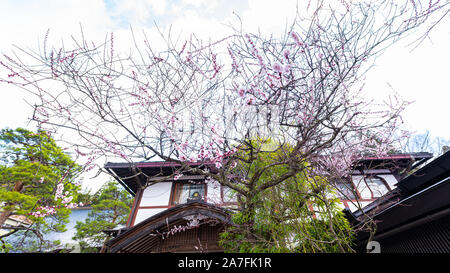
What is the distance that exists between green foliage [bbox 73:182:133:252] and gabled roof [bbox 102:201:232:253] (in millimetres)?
5659

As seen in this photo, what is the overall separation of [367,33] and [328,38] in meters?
0.44

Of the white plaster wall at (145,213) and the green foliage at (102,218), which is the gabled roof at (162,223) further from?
the green foliage at (102,218)

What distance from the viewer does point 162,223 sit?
499cm

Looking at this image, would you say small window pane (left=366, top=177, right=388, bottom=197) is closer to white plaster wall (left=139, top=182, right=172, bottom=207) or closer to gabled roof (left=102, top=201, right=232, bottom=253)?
gabled roof (left=102, top=201, right=232, bottom=253)

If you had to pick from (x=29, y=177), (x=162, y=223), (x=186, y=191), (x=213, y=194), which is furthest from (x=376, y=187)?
(x=29, y=177)

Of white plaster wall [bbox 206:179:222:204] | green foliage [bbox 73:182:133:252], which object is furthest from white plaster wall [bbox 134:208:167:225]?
green foliage [bbox 73:182:133:252]

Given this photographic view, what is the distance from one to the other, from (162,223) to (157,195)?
293cm

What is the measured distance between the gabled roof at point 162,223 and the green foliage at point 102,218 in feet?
18.6

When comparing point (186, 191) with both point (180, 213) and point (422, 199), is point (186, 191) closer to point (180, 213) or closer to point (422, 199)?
point (180, 213)

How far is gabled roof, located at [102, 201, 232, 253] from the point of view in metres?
4.75

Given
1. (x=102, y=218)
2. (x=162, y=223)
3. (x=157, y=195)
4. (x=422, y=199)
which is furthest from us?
(x=102, y=218)

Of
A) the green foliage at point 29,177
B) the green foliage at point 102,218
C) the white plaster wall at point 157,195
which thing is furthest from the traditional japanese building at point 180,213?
the green foliage at point 102,218
